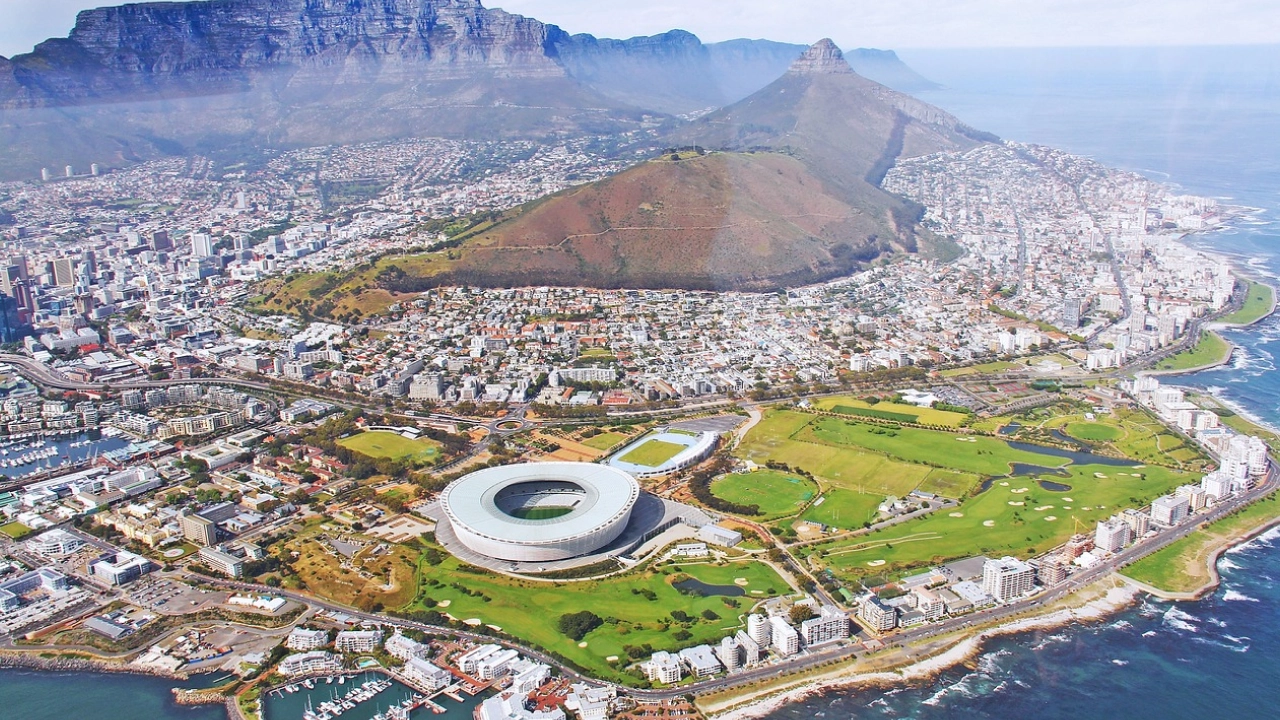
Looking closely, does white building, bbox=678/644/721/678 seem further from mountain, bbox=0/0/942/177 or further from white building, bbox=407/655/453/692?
mountain, bbox=0/0/942/177

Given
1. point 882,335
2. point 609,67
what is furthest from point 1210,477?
point 609,67

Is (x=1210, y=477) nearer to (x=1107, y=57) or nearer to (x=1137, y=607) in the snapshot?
(x=1137, y=607)

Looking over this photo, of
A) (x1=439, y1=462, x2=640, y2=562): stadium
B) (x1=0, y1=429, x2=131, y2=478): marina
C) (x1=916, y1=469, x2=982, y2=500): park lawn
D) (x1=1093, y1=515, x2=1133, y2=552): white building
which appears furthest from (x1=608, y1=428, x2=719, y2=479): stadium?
(x1=0, y1=429, x2=131, y2=478): marina

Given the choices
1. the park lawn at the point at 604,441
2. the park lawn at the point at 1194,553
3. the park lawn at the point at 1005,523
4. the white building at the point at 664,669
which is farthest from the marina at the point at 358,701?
the park lawn at the point at 1194,553

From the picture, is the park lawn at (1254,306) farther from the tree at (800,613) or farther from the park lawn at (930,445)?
the tree at (800,613)

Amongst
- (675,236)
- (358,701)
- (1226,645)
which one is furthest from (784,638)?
(675,236)

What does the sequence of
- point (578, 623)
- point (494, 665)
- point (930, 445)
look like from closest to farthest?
1. point (494, 665)
2. point (578, 623)
3. point (930, 445)

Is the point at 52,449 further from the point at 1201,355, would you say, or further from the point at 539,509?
the point at 1201,355
